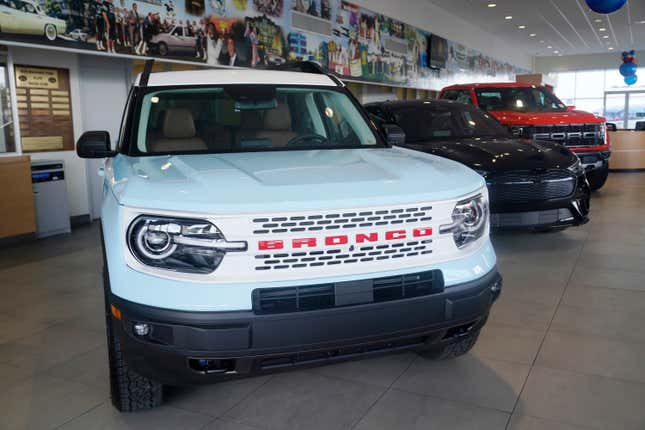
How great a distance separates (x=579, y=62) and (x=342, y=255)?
30472mm

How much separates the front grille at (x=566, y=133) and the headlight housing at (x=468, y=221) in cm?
557

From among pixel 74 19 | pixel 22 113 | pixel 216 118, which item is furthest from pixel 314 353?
pixel 22 113

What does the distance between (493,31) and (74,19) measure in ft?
58.0

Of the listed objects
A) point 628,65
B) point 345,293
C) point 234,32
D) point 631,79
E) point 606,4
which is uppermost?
point 628,65

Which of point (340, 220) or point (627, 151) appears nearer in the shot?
point (340, 220)

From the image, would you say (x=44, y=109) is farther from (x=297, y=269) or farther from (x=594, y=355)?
(x=594, y=355)

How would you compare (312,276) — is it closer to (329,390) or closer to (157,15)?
(329,390)

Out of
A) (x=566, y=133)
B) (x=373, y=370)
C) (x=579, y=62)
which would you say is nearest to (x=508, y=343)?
(x=373, y=370)

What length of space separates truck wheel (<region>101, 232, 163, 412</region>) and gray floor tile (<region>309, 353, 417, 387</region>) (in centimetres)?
75

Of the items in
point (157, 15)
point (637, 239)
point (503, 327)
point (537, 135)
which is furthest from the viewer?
point (537, 135)

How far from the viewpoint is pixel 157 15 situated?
22.4 ft

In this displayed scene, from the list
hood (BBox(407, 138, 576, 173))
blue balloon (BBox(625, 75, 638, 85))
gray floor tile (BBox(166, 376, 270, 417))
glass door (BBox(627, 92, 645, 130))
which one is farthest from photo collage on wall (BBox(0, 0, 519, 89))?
glass door (BBox(627, 92, 645, 130))

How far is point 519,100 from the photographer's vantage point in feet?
26.5

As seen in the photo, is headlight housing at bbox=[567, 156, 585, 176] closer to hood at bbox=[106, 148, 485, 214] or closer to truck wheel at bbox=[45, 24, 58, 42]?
hood at bbox=[106, 148, 485, 214]
